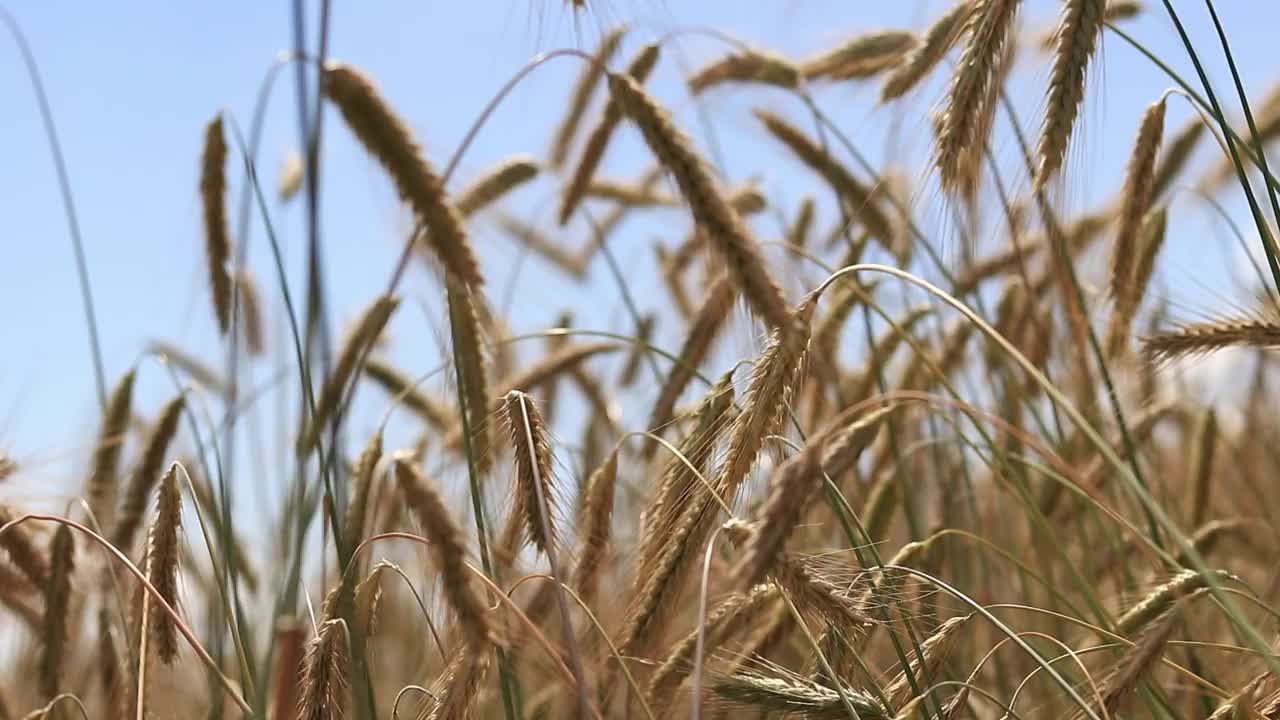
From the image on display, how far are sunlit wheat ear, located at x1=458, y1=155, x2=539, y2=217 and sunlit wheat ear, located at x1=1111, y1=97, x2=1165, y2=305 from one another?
5.82 feet

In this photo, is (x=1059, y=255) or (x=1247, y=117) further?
(x=1059, y=255)

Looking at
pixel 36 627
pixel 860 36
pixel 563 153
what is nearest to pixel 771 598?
pixel 36 627

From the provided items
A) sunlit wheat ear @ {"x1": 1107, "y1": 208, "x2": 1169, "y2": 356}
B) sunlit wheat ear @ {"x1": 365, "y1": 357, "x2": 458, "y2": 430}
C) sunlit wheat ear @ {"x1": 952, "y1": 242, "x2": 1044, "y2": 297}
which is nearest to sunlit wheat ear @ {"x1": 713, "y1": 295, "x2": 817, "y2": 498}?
sunlit wheat ear @ {"x1": 1107, "y1": 208, "x2": 1169, "y2": 356}

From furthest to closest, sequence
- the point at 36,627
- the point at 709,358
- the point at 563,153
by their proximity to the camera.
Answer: the point at 563,153 → the point at 709,358 → the point at 36,627

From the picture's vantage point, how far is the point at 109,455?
9.67ft

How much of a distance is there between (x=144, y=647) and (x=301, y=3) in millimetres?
913

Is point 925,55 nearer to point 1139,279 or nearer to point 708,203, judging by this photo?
point 1139,279

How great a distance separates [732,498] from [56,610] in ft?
4.73

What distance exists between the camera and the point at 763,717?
6.07 feet

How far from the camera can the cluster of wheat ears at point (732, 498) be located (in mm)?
1493

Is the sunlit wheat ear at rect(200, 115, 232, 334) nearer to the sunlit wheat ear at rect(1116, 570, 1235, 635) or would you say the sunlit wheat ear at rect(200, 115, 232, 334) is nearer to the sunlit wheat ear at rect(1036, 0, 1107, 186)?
the sunlit wheat ear at rect(1036, 0, 1107, 186)

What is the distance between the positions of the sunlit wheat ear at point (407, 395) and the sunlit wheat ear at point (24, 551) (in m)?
1.19

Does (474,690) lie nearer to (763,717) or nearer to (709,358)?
(763,717)

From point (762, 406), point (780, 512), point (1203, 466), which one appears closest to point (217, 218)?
point (762, 406)
